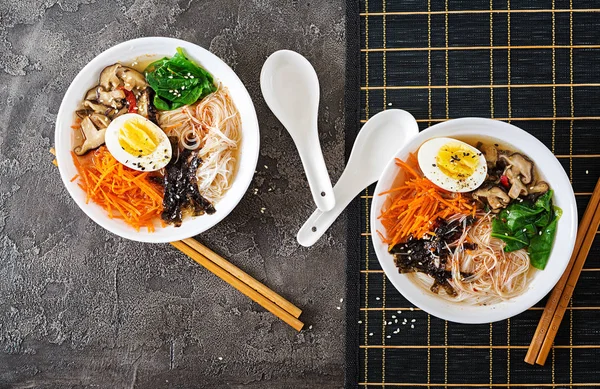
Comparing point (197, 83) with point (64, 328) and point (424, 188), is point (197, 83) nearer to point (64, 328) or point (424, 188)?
point (424, 188)

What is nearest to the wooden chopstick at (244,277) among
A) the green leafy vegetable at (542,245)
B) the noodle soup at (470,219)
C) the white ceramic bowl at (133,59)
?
the white ceramic bowl at (133,59)

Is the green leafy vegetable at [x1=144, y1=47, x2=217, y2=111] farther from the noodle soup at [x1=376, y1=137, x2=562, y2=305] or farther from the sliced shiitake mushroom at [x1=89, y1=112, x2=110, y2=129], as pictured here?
the noodle soup at [x1=376, y1=137, x2=562, y2=305]

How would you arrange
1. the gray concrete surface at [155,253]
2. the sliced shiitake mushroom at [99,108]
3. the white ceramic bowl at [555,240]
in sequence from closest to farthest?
the white ceramic bowl at [555,240], the sliced shiitake mushroom at [99,108], the gray concrete surface at [155,253]

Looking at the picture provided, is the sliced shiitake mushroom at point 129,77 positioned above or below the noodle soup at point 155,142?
above

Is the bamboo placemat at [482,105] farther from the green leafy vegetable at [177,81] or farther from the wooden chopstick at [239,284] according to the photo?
the green leafy vegetable at [177,81]

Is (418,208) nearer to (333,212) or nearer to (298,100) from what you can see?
(333,212)

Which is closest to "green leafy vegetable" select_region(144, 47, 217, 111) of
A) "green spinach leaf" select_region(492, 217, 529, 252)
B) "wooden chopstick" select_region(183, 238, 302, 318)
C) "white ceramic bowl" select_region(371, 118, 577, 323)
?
"wooden chopstick" select_region(183, 238, 302, 318)

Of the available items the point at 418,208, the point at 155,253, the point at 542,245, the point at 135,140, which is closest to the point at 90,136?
the point at 135,140

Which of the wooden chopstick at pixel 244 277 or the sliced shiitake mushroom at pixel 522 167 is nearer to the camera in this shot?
the sliced shiitake mushroom at pixel 522 167
